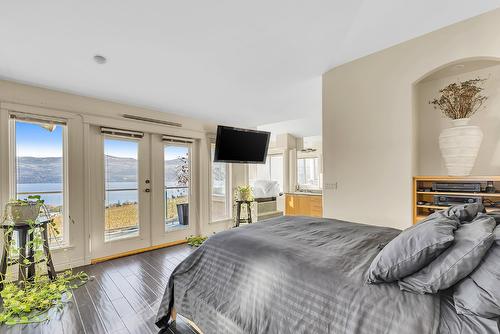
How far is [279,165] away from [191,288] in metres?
5.77

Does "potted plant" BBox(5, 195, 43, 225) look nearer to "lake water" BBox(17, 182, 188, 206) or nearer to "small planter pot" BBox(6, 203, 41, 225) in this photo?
"small planter pot" BBox(6, 203, 41, 225)

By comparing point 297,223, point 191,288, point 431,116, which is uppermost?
point 431,116

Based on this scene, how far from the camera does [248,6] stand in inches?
71.7

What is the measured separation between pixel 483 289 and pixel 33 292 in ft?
11.0

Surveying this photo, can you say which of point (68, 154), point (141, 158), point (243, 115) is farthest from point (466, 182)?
point (68, 154)

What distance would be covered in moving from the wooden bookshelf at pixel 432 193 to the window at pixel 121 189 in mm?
3683

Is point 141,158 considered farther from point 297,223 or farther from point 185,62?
point 297,223

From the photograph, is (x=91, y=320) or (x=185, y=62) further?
(x=185, y=62)

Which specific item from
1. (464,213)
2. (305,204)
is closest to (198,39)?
(464,213)

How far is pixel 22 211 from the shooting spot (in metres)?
2.49

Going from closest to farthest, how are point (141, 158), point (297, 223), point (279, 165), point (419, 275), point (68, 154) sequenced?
point (419, 275)
point (297, 223)
point (68, 154)
point (141, 158)
point (279, 165)

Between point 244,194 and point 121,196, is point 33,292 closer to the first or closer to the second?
point 121,196

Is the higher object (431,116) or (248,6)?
(248,6)

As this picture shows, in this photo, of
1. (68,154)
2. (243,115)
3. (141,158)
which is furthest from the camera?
(243,115)
